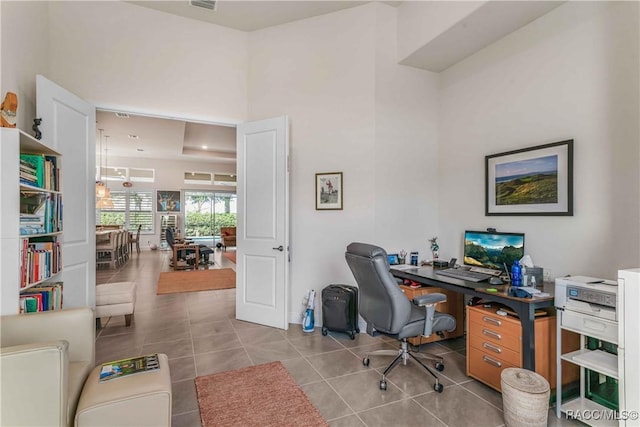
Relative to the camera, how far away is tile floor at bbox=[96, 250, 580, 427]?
2.15 m

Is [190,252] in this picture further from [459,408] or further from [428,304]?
[459,408]

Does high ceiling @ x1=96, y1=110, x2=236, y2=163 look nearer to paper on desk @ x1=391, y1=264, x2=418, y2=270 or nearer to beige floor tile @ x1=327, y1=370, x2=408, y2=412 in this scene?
paper on desk @ x1=391, y1=264, x2=418, y2=270

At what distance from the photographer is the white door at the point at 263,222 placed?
3.73m

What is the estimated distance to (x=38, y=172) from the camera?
7.48 feet

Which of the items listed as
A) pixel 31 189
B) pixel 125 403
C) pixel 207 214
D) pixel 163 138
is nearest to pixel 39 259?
pixel 31 189

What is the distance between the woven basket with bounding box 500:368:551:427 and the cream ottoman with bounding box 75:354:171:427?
196 centimetres

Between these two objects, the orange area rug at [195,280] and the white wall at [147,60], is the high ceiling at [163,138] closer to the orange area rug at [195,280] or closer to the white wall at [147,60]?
the white wall at [147,60]

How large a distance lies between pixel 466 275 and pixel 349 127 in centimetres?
201

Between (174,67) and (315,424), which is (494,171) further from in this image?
(174,67)

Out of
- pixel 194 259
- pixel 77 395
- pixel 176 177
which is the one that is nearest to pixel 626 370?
pixel 77 395

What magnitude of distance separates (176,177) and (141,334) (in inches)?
345

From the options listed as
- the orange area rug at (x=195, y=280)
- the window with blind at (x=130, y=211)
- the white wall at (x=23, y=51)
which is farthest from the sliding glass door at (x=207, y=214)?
the white wall at (x=23, y=51)

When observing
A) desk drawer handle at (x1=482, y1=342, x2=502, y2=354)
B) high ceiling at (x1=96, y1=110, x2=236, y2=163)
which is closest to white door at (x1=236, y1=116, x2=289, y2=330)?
high ceiling at (x1=96, y1=110, x2=236, y2=163)

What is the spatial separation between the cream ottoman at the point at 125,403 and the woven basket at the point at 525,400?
1.96 m
